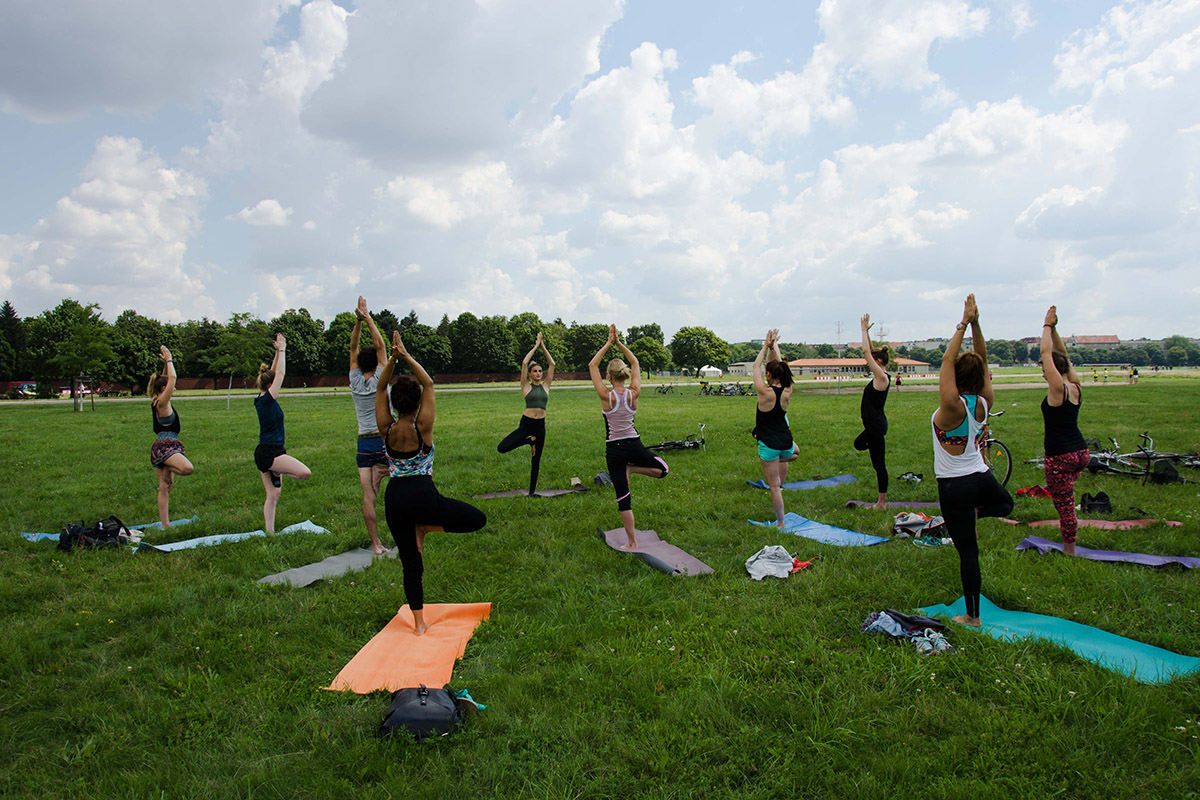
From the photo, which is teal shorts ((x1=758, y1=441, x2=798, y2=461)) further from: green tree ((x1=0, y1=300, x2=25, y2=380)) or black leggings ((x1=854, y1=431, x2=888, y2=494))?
green tree ((x1=0, y1=300, x2=25, y2=380))

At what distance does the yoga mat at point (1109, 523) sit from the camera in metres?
7.10

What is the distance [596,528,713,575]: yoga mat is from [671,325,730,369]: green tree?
3852 inches

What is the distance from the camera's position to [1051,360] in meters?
6.16

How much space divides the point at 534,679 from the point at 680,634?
1283mm

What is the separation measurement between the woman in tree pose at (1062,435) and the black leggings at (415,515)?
239 inches

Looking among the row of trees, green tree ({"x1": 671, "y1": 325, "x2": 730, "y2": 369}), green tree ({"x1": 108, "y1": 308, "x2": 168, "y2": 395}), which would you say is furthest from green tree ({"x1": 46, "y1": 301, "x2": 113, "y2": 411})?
green tree ({"x1": 671, "y1": 325, "x2": 730, "y2": 369})

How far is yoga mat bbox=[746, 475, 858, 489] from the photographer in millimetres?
10388

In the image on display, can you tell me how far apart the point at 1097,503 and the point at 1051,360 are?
10.9 feet

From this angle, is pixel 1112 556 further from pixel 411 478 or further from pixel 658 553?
pixel 411 478

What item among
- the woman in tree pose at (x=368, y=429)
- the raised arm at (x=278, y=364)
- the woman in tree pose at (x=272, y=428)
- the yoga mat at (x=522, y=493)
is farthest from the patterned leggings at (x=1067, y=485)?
A: the raised arm at (x=278, y=364)

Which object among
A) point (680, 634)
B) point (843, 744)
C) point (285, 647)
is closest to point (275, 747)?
point (285, 647)

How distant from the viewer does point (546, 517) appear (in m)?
8.48

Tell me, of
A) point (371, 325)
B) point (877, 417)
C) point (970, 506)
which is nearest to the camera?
point (970, 506)

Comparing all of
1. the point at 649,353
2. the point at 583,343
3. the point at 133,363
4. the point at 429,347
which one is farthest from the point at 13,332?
the point at 649,353
